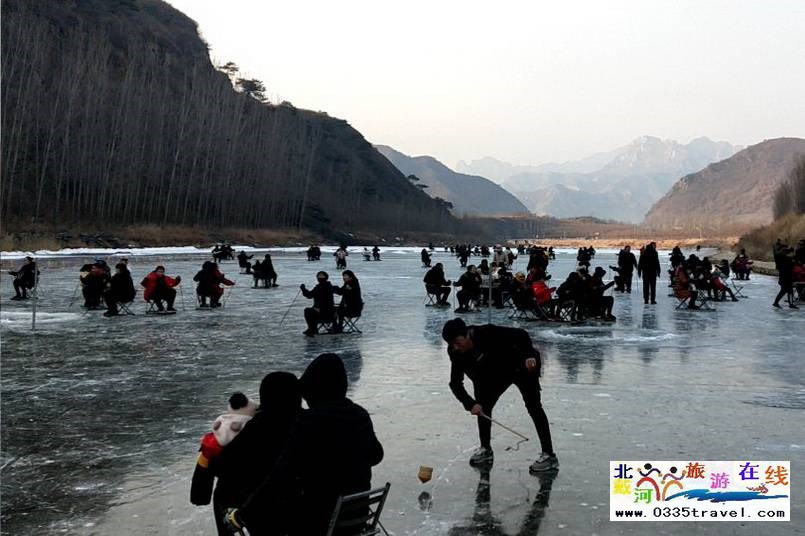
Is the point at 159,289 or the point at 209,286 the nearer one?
the point at 159,289

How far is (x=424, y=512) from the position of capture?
530 centimetres

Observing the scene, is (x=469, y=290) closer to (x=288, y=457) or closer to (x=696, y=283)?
(x=696, y=283)

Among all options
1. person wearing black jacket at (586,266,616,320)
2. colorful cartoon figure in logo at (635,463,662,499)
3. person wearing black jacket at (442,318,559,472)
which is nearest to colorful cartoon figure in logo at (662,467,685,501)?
colorful cartoon figure in logo at (635,463,662,499)

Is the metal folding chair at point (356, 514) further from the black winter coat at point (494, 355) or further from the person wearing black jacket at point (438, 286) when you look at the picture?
the person wearing black jacket at point (438, 286)

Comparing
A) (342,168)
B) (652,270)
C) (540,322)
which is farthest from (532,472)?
(342,168)

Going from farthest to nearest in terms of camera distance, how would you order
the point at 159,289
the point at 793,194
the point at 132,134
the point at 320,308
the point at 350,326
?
the point at 793,194, the point at 132,134, the point at 159,289, the point at 350,326, the point at 320,308

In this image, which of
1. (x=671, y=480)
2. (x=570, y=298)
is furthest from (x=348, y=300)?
(x=671, y=480)

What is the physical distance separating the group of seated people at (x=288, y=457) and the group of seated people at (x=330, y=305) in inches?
418

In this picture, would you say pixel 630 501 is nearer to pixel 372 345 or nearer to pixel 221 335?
pixel 372 345

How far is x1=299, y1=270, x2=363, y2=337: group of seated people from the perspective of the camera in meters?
14.6

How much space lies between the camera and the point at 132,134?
7475cm

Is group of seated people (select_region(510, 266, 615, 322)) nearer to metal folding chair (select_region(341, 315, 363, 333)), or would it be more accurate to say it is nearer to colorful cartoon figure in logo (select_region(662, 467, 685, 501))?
metal folding chair (select_region(341, 315, 363, 333))

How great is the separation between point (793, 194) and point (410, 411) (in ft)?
280

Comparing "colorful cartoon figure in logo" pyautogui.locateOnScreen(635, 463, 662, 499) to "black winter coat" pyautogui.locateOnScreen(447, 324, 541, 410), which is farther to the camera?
"black winter coat" pyautogui.locateOnScreen(447, 324, 541, 410)
